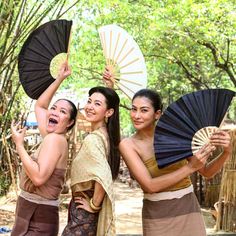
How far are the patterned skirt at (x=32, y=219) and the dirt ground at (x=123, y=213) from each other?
14.4ft

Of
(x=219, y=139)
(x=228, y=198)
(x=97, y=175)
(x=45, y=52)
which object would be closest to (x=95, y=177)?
(x=97, y=175)

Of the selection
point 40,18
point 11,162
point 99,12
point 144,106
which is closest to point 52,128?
point 144,106

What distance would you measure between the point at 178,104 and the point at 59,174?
2.29 feet

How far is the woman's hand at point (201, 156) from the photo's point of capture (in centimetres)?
228

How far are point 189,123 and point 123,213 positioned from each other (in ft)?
22.8

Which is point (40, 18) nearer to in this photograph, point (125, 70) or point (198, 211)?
Result: point (125, 70)

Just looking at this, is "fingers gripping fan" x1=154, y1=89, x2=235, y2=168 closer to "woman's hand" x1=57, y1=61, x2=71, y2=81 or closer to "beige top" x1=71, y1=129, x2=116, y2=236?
"beige top" x1=71, y1=129, x2=116, y2=236

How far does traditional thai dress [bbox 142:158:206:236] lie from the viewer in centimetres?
241

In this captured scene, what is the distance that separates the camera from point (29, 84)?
291 centimetres

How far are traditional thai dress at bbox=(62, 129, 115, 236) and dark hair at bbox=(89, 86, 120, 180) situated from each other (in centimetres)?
8

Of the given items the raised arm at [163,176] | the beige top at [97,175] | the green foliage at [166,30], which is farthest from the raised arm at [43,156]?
the green foliage at [166,30]

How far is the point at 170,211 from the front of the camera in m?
2.41

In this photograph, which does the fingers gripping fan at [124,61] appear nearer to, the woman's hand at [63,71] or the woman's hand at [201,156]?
the woman's hand at [63,71]

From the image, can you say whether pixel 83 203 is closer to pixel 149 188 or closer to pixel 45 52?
pixel 149 188
